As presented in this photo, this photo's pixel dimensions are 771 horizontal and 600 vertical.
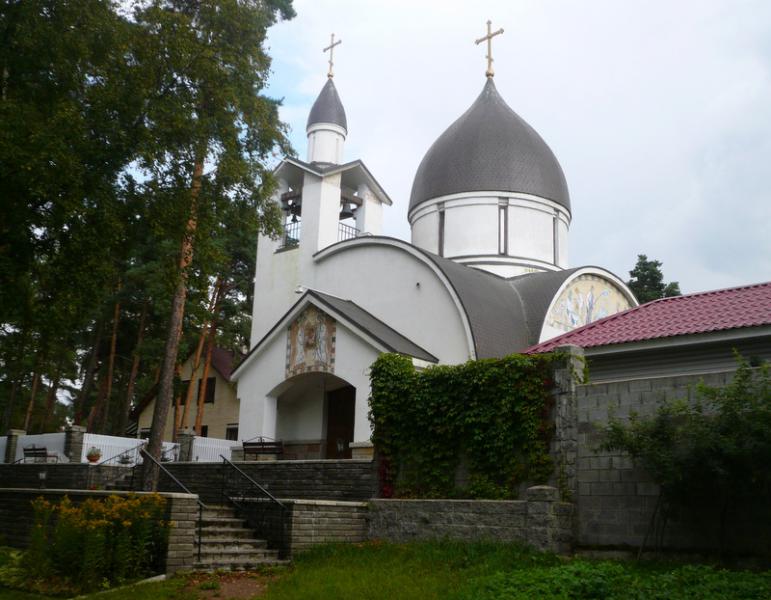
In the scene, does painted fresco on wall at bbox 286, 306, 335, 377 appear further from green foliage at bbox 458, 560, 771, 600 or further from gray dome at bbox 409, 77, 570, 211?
green foliage at bbox 458, 560, 771, 600

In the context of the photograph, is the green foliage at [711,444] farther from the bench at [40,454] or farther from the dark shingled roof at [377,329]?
the bench at [40,454]

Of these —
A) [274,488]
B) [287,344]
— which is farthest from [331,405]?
[274,488]

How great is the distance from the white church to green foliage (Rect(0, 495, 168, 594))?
702 cm

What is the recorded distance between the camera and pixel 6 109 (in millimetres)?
10867

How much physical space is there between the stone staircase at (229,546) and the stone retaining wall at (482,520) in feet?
6.12

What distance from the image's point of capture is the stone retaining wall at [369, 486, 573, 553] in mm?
10695

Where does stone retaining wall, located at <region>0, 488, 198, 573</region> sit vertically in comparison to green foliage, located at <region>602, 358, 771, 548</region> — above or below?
below

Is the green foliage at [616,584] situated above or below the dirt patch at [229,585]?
above

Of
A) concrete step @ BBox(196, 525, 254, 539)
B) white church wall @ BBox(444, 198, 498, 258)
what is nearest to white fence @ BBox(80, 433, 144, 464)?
white church wall @ BBox(444, 198, 498, 258)

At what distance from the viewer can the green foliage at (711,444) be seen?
8844 mm

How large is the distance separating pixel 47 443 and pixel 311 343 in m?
8.57

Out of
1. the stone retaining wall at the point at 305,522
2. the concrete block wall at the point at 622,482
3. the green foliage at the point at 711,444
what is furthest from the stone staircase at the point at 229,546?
the green foliage at the point at 711,444

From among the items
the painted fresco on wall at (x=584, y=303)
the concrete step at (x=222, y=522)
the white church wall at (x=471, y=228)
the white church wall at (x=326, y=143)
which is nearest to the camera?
the concrete step at (x=222, y=522)

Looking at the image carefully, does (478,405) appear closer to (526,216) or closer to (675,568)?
(675,568)
